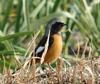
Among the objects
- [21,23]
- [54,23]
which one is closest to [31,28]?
[54,23]

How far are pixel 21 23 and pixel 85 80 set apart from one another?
10.5ft

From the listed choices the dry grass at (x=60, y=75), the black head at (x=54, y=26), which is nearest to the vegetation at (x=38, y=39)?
the dry grass at (x=60, y=75)

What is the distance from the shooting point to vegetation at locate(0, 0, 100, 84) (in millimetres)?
4164

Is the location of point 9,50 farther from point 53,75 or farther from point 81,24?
point 81,24

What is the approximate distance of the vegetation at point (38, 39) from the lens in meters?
4.16

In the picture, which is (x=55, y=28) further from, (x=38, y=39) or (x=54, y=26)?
(x=38, y=39)

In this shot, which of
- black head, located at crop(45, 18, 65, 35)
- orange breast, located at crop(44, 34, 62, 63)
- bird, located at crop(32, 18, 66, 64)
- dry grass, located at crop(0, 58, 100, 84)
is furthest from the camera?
black head, located at crop(45, 18, 65, 35)

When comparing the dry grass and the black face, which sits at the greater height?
the black face

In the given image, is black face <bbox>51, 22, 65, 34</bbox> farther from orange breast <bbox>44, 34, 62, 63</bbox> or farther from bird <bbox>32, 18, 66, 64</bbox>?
orange breast <bbox>44, 34, 62, 63</bbox>

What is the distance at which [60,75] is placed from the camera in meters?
4.17

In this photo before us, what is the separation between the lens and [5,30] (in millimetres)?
7336

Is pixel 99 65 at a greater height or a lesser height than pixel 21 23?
lesser

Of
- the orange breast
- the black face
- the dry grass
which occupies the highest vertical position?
the black face

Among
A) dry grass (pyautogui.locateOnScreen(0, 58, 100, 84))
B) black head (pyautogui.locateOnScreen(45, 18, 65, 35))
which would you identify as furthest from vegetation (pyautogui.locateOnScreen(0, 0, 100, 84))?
black head (pyautogui.locateOnScreen(45, 18, 65, 35))
